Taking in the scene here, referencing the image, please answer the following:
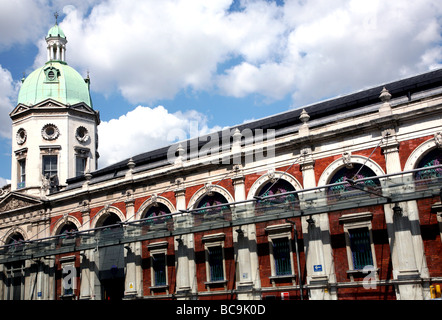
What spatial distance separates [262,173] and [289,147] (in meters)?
2.11

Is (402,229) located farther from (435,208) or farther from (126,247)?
(126,247)

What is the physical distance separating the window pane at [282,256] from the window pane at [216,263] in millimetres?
3401

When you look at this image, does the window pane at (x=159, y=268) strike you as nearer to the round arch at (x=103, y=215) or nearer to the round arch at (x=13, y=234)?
the round arch at (x=103, y=215)

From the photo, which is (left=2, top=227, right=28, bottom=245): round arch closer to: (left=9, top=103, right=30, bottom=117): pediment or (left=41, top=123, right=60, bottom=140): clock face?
(left=41, top=123, right=60, bottom=140): clock face

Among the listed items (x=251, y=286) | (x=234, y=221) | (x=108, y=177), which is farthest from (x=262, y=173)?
(x=108, y=177)

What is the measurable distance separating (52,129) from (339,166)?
1005 inches

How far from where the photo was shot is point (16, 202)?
3856cm

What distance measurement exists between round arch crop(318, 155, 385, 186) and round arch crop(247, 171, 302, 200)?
4.64 feet

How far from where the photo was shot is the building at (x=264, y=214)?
21766mm

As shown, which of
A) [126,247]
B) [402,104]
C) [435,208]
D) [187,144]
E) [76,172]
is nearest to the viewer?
[435,208]

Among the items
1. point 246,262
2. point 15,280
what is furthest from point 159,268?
point 15,280

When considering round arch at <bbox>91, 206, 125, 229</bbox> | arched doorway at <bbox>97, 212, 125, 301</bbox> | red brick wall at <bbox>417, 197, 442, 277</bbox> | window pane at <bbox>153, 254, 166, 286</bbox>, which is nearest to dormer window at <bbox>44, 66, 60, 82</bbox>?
round arch at <bbox>91, 206, 125, 229</bbox>

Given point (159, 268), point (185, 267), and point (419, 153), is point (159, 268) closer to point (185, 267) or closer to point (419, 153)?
point (185, 267)

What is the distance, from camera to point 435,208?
21.4 metres
